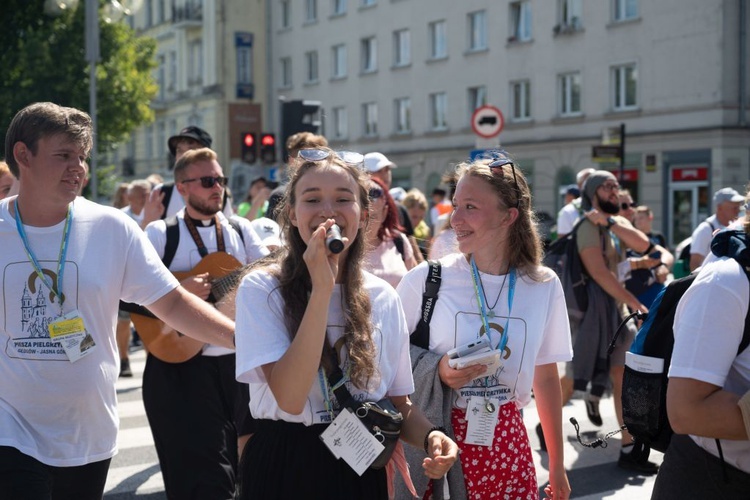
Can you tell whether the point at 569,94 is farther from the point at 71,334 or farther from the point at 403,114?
the point at 71,334

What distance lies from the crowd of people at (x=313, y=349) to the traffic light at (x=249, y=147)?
1427 centimetres

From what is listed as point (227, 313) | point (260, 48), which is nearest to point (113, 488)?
point (227, 313)

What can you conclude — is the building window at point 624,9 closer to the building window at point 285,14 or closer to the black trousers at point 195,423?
the building window at point 285,14

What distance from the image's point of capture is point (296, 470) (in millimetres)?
2912

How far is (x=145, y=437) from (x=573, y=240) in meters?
3.73

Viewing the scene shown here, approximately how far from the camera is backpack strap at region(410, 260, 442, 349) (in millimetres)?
3832

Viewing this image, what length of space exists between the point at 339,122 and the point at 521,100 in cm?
1175

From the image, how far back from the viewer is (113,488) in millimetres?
6660

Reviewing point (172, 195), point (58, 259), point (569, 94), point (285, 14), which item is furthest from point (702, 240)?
point (285, 14)

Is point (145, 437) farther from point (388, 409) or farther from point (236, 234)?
point (388, 409)

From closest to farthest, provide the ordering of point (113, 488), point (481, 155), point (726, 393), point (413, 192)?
1. point (726, 393)
2. point (481, 155)
3. point (113, 488)
4. point (413, 192)

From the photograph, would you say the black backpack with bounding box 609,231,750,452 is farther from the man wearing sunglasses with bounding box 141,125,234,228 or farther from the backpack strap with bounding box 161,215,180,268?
the man wearing sunglasses with bounding box 141,125,234,228

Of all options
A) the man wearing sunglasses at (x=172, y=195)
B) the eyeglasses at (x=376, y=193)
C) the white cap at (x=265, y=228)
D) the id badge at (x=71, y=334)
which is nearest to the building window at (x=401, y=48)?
the man wearing sunglasses at (x=172, y=195)

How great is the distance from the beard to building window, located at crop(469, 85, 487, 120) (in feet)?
109
